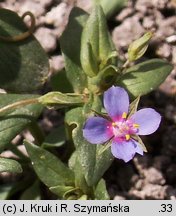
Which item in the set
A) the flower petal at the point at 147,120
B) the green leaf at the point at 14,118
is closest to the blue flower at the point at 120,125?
the flower petal at the point at 147,120

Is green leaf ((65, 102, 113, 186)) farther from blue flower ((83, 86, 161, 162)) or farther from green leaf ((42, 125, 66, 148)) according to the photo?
green leaf ((42, 125, 66, 148))

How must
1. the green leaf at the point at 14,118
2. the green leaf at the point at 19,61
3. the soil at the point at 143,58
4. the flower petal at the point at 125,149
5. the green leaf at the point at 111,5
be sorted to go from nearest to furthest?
the flower petal at the point at 125,149 → the green leaf at the point at 14,118 → the green leaf at the point at 19,61 → the soil at the point at 143,58 → the green leaf at the point at 111,5

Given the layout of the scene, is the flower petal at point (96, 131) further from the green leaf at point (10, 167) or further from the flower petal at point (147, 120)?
the green leaf at point (10, 167)

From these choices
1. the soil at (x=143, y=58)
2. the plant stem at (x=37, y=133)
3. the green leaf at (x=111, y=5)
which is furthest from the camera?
the green leaf at (x=111, y=5)

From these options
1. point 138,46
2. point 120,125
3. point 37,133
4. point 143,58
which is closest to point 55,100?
point 120,125

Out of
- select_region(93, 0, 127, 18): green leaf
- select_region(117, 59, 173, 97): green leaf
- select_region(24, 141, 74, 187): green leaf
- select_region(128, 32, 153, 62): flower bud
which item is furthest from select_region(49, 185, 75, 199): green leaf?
select_region(93, 0, 127, 18): green leaf
